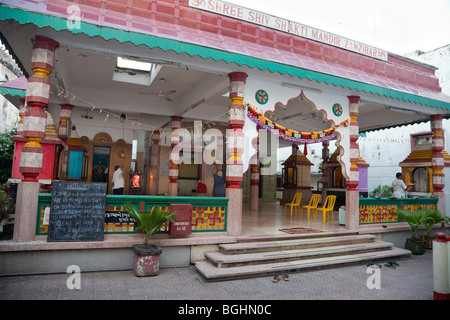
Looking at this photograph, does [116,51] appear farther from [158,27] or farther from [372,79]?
[372,79]

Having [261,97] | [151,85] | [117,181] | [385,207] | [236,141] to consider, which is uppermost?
[151,85]

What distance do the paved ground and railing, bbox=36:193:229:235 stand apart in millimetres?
853

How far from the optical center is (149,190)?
44.8ft

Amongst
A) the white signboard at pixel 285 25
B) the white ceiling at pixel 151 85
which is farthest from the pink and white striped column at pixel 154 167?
the white signboard at pixel 285 25

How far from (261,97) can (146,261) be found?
14.8 ft

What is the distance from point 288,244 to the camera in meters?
6.53

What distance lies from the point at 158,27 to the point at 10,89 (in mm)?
5979

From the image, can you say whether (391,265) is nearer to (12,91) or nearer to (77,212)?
(77,212)

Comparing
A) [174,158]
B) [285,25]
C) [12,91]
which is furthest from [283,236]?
[12,91]

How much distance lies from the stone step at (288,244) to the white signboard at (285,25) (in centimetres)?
532

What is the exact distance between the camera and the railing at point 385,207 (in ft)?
27.9

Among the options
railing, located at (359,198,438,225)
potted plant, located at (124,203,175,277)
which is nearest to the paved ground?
potted plant, located at (124,203,175,277)

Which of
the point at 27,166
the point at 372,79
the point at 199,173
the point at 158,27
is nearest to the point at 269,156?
the point at 199,173

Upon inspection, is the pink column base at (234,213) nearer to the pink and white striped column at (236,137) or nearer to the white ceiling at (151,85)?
the pink and white striped column at (236,137)
